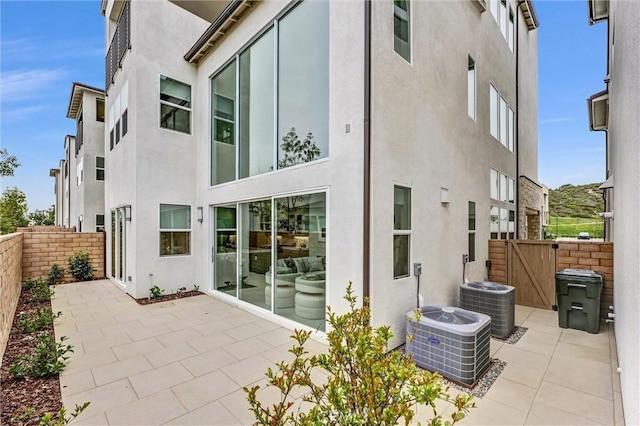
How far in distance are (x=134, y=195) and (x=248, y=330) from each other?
483 centimetres

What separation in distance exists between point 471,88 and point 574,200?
61.5 ft

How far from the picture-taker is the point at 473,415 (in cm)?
303

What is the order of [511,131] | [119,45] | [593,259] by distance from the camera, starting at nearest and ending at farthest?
[593,259] < [119,45] < [511,131]

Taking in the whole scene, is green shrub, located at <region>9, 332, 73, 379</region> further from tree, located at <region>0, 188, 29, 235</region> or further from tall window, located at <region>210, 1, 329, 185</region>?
tree, located at <region>0, 188, 29, 235</region>

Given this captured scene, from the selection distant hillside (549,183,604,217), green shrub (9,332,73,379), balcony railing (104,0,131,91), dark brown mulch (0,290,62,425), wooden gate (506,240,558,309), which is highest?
balcony railing (104,0,131,91)

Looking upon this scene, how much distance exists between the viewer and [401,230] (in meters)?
4.79

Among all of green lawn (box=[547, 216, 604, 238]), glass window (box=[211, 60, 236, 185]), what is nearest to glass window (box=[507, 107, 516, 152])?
green lawn (box=[547, 216, 604, 238])

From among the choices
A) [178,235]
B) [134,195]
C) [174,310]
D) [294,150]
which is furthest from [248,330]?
[134,195]

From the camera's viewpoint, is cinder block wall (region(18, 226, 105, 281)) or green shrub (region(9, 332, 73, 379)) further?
cinder block wall (region(18, 226, 105, 281))

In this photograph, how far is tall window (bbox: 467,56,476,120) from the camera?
740 centimetres

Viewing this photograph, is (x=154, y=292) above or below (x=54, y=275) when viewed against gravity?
below

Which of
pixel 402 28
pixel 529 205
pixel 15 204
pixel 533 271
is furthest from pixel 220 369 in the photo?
pixel 15 204

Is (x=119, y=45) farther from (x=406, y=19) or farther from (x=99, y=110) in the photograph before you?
(x=406, y=19)

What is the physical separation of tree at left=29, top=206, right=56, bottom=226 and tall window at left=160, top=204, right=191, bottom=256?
102 ft
